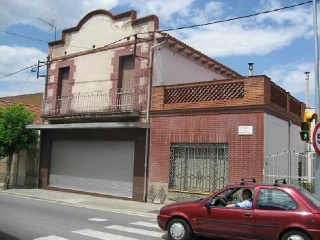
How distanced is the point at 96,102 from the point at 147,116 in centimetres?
339

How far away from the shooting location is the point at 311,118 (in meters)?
11.3

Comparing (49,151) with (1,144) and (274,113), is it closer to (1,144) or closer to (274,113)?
(1,144)

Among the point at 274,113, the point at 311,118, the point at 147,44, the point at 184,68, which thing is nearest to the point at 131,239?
the point at 311,118

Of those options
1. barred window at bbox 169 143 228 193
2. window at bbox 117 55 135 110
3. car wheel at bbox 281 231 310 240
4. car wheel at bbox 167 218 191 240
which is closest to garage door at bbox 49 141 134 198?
window at bbox 117 55 135 110

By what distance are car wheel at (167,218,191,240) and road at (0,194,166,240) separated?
1.69 feet

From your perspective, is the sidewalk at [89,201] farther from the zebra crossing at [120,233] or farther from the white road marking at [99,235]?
the white road marking at [99,235]

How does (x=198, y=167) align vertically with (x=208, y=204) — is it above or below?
above

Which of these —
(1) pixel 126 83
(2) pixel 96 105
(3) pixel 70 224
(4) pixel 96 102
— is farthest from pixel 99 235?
(4) pixel 96 102

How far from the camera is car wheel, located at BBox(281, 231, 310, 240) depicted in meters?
7.34

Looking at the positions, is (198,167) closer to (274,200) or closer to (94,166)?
(94,166)

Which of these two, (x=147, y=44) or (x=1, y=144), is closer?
(x=147, y=44)

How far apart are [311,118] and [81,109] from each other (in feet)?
37.4

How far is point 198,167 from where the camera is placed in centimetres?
1510

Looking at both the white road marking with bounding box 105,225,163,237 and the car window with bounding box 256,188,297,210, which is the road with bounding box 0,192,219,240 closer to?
the white road marking with bounding box 105,225,163,237
